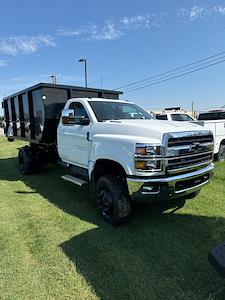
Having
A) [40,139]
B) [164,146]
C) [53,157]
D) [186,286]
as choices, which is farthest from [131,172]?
[53,157]

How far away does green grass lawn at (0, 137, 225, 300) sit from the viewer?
10.8ft

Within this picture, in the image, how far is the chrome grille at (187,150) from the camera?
178 inches

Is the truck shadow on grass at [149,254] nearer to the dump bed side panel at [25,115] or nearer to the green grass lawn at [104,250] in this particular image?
the green grass lawn at [104,250]

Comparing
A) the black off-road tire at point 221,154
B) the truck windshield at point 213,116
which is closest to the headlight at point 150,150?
the black off-road tire at point 221,154

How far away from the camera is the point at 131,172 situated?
15.0 feet

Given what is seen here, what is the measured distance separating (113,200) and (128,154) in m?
0.85

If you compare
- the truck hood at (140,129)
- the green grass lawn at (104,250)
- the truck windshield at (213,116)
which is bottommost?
the green grass lawn at (104,250)

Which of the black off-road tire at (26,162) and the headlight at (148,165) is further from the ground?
the headlight at (148,165)

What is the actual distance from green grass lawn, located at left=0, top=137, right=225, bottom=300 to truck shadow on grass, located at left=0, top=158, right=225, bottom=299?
10 mm

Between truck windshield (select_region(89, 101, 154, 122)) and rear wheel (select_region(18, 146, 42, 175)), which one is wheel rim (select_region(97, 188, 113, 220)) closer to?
truck windshield (select_region(89, 101, 154, 122))

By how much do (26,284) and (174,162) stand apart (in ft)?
8.49

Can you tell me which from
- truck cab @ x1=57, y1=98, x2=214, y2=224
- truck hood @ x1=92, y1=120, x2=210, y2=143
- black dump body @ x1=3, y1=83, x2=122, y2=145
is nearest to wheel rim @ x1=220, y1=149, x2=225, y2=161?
black dump body @ x1=3, y1=83, x2=122, y2=145

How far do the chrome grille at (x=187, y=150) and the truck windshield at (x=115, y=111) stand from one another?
1.77m

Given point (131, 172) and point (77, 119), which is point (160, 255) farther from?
point (77, 119)
